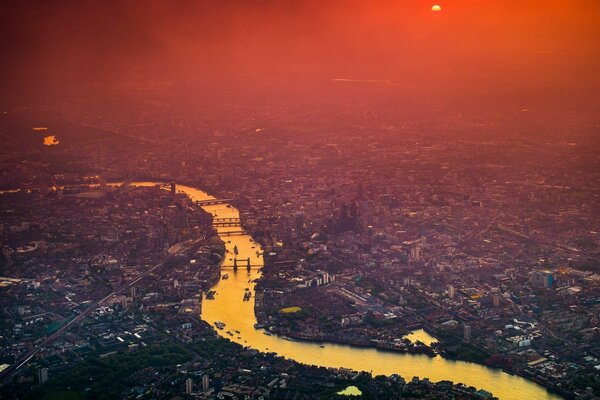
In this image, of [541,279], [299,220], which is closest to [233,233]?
[299,220]

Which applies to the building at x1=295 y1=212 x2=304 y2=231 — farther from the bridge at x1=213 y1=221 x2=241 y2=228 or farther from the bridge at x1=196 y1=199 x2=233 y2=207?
the bridge at x1=196 y1=199 x2=233 y2=207

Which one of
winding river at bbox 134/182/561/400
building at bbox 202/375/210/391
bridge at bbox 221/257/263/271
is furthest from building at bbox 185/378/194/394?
bridge at bbox 221/257/263/271

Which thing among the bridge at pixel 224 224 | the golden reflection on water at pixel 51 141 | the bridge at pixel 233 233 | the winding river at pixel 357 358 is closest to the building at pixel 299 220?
the bridge at pixel 233 233

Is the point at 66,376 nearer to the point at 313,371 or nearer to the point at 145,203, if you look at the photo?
the point at 313,371

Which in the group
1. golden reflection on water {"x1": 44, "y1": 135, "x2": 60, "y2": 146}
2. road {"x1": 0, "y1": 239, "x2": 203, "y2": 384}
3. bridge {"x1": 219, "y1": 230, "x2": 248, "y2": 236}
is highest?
golden reflection on water {"x1": 44, "y1": 135, "x2": 60, "y2": 146}

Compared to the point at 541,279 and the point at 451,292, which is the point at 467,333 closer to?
the point at 451,292

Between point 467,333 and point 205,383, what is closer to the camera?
point 205,383

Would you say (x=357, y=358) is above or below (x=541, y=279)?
below

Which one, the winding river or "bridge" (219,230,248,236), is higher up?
"bridge" (219,230,248,236)

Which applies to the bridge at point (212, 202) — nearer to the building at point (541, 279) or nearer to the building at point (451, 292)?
the building at point (451, 292)

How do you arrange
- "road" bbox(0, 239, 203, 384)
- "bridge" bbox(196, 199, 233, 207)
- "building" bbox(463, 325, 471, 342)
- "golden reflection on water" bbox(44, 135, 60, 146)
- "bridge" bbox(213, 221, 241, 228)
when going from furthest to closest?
"golden reflection on water" bbox(44, 135, 60, 146), "bridge" bbox(196, 199, 233, 207), "bridge" bbox(213, 221, 241, 228), "building" bbox(463, 325, 471, 342), "road" bbox(0, 239, 203, 384)
